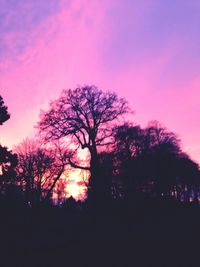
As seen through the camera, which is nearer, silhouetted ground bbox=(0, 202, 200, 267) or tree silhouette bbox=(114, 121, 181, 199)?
silhouetted ground bbox=(0, 202, 200, 267)

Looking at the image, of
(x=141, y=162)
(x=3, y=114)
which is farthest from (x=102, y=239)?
(x=141, y=162)

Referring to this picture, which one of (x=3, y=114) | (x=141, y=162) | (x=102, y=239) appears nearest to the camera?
(x=102, y=239)

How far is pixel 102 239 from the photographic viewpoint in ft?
37.0

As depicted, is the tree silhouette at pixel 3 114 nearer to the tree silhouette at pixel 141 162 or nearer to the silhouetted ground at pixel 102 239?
the silhouetted ground at pixel 102 239

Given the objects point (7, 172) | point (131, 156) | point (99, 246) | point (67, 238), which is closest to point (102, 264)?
Answer: point (99, 246)

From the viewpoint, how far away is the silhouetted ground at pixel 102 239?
8.19 m

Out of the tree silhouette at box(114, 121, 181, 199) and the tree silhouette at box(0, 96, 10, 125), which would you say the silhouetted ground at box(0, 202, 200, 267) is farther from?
the tree silhouette at box(114, 121, 181, 199)

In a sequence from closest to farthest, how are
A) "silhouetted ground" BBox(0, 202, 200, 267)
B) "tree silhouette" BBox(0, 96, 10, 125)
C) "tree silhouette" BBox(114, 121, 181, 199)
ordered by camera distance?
"silhouetted ground" BBox(0, 202, 200, 267), "tree silhouette" BBox(0, 96, 10, 125), "tree silhouette" BBox(114, 121, 181, 199)

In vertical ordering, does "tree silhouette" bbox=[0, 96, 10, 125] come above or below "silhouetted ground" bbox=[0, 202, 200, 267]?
above

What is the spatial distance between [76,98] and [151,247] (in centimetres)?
1969

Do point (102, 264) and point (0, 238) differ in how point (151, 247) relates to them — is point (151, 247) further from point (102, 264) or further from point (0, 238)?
point (0, 238)

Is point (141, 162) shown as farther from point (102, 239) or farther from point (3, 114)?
point (102, 239)

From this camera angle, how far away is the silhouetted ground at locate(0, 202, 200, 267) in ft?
26.9

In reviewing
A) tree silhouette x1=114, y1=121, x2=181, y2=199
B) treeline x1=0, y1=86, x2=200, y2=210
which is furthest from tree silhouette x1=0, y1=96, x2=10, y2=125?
tree silhouette x1=114, y1=121, x2=181, y2=199
